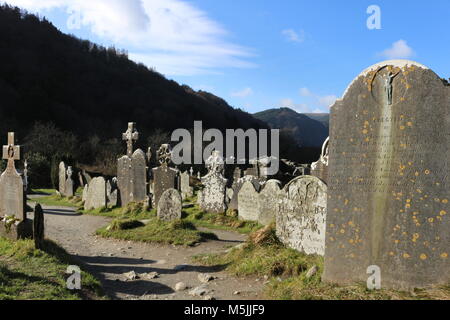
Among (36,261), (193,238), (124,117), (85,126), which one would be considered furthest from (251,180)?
(124,117)

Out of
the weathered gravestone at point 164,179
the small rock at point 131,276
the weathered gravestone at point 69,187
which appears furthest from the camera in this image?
the weathered gravestone at point 69,187

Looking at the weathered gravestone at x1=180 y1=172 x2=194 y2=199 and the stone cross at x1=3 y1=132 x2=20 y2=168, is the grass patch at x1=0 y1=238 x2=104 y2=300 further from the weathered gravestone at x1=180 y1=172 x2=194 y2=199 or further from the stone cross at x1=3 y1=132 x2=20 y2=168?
the weathered gravestone at x1=180 y1=172 x2=194 y2=199

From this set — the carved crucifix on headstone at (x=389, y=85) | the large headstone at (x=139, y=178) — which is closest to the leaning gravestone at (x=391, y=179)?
the carved crucifix on headstone at (x=389, y=85)

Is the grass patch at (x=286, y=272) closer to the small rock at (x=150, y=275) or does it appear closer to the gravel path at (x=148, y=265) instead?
the gravel path at (x=148, y=265)

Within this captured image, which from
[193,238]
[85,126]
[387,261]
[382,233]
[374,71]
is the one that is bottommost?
[193,238]

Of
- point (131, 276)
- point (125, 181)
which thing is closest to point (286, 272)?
point (131, 276)

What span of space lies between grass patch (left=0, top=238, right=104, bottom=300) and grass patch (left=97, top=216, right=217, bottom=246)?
277cm

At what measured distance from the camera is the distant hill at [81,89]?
55.9 metres

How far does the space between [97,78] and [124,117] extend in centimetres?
1122

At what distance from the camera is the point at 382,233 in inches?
215

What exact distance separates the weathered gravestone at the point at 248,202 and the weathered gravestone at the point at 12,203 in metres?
6.83

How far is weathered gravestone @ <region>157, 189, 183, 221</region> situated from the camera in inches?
481

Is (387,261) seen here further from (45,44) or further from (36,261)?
(45,44)

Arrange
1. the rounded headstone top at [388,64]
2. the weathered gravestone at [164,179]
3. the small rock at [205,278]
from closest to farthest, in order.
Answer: the rounded headstone top at [388,64]
the small rock at [205,278]
the weathered gravestone at [164,179]
